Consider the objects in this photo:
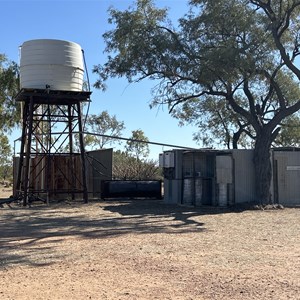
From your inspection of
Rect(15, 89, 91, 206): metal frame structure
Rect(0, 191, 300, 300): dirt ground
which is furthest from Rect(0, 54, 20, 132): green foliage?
Rect(0, 191, 300, 300): dirt ground

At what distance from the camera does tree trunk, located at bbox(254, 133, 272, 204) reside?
2072 cm

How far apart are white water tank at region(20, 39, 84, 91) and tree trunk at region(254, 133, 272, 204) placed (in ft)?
28.5

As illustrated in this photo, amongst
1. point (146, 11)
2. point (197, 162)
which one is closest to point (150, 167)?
point (197, 162)

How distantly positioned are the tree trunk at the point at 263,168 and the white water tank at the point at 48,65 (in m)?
8.69

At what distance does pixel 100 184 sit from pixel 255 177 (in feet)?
29.3

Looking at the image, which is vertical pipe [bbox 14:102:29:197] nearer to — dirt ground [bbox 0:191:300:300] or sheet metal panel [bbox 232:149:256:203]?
dirt ground [bbox 0:191:300:300]

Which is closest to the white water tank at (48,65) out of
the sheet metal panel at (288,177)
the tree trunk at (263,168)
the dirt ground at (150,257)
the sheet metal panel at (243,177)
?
the dirt ground at (150,257)

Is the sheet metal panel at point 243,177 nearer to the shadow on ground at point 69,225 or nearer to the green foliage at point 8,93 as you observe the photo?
the shadow on ground at point 69,225

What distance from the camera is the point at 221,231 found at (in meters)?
13.4

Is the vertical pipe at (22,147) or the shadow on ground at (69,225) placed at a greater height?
the vertical pipe at (22,147)

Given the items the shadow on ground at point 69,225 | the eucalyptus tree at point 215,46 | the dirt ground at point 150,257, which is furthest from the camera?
the eucalyptus tree at point 215,46

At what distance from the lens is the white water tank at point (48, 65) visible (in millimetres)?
21938

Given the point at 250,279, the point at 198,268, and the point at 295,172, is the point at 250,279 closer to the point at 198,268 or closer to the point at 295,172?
the point at 198,268

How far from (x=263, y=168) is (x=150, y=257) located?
12.4 metres
